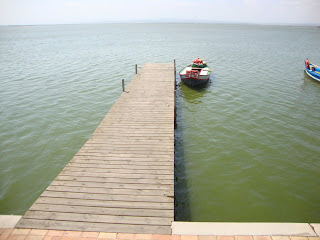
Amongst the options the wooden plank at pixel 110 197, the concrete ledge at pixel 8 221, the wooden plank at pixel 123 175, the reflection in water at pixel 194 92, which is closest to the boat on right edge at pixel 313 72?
the reflection in water at pixel 194 92

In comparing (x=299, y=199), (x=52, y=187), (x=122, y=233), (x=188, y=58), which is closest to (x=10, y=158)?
(x=52, y=187)

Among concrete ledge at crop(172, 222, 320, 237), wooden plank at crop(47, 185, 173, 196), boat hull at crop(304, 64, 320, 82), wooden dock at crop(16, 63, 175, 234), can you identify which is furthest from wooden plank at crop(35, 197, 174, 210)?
boat hull at crop(304, 64, 320, 82)

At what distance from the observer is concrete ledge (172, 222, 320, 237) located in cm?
477

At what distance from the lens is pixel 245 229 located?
15.9 ft

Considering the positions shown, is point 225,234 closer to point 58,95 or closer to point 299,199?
point 299,199

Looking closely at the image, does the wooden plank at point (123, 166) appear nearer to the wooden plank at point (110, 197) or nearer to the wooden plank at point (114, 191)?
the wooden plank at point (114, 191)

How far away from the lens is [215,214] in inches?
278

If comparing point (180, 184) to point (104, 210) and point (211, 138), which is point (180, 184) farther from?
point (211, 138)

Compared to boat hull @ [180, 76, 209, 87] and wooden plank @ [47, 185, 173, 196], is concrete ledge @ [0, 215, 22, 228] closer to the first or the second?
wooden plank @ [47, 185, 173, 196]

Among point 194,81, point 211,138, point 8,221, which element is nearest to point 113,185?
point 8,221

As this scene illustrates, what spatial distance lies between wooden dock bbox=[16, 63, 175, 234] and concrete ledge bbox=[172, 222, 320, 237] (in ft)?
1.46

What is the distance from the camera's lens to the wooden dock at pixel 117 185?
517cm

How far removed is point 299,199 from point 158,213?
5.66 m

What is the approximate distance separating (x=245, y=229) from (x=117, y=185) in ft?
11.9
